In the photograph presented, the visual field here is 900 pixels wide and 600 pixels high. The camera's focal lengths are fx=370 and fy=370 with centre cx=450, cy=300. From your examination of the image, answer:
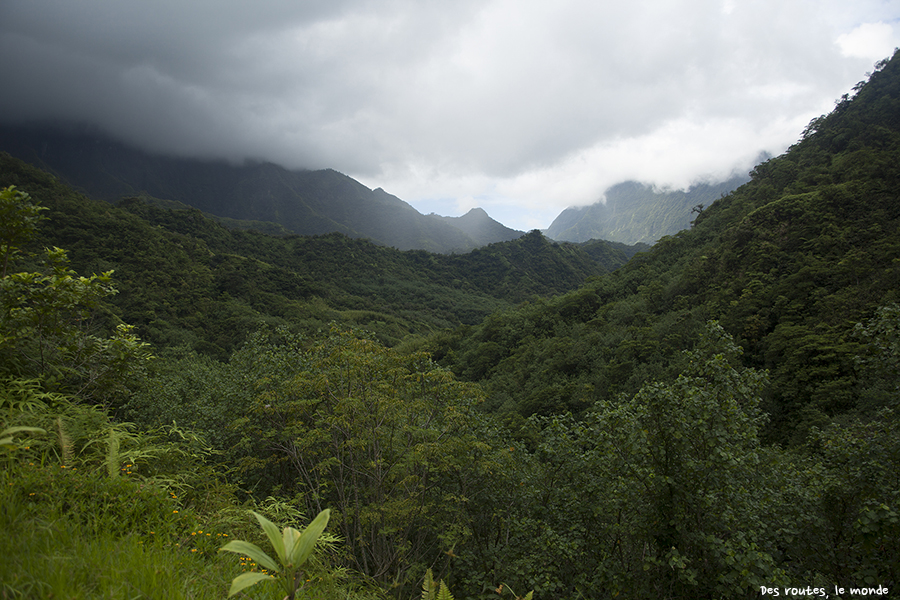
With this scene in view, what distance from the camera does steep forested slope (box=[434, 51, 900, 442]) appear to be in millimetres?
13727

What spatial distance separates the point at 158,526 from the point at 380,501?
408 cm

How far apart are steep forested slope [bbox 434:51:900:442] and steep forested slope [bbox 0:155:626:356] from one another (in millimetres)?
25891

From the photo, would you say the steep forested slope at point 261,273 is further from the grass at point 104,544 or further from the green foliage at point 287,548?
the green foliage at point 287,548

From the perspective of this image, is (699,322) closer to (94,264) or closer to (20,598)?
(20,598)

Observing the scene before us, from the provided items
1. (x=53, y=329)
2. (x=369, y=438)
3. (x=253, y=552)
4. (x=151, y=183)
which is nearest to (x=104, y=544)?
(x=253, y=552)

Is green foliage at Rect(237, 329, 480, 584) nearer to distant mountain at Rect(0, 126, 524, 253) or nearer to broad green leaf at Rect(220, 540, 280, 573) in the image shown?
broad green leaf at Rect(220, 540, 280, 573)

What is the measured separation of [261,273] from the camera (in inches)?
2712

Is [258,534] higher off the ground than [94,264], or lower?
lower

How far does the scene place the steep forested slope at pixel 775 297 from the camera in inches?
540

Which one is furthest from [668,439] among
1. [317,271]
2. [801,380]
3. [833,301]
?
[317,271]

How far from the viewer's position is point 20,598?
180 cm

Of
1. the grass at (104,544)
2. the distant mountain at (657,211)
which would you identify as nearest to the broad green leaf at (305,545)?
the grass at (104,544)

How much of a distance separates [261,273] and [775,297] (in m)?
72.2

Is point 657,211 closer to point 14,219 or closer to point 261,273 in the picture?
point 261,273
